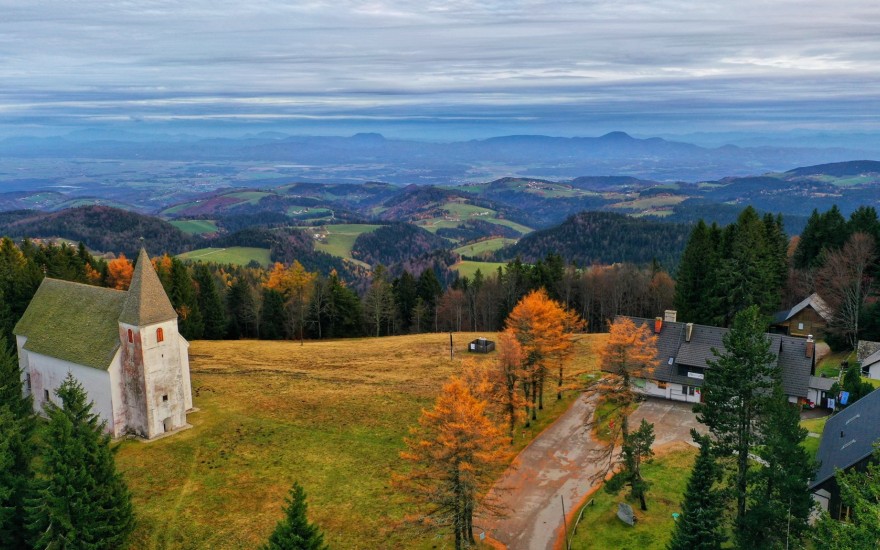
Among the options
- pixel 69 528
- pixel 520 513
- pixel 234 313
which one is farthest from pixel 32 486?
pixel 234 313

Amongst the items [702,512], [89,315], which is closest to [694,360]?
[702,512]

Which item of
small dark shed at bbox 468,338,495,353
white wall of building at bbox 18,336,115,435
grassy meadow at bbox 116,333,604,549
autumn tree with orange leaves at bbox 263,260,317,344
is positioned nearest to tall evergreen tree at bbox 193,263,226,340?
autumn tree with orange leaves at bbox 263,260,317,344

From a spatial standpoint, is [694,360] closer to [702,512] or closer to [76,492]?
[702,512]

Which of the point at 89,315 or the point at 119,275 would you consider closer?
the point at 89,315

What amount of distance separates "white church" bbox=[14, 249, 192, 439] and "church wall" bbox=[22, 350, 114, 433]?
0.25ft

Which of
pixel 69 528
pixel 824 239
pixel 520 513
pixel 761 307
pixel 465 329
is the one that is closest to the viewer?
pixel 69 528

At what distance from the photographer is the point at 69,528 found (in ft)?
96.8

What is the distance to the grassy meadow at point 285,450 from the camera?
1427 inches

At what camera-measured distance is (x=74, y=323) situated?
50375 millimetres

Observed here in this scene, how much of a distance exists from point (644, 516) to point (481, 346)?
37.4 meters

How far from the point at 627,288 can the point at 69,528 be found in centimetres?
8333

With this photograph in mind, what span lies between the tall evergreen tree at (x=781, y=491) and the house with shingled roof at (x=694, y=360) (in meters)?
24.3

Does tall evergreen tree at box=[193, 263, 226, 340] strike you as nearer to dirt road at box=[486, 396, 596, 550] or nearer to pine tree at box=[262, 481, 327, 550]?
dirt road at box=[486, 396, 596, 550]

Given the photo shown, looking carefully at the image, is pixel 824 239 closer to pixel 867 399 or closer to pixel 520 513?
pixel 867 399
